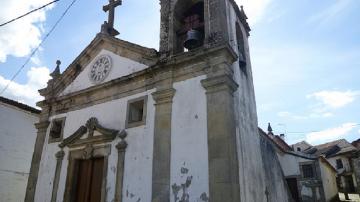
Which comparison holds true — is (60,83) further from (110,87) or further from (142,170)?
(142,170)

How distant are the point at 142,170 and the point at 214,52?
3466 mm

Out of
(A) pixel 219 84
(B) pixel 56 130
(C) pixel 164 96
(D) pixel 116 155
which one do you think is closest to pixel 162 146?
(C) pixel 164 96

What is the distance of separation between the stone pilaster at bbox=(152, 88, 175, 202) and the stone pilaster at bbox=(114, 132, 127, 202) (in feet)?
3.45

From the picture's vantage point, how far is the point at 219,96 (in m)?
7.09

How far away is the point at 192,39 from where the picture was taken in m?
8.28

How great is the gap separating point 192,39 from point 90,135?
4164 millimetres

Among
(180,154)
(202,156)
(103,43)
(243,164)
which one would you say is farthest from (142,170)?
(103,43)

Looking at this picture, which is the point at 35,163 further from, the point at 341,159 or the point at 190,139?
the point at 341,159

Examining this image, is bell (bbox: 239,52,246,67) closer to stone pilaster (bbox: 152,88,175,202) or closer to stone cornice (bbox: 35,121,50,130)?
stone pilaster (bbox: 152,88,175,202)

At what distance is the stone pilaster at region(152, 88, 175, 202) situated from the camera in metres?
7.08

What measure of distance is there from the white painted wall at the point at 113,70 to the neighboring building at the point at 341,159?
24.1m


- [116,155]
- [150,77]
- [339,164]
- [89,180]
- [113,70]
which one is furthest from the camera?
[339,164]

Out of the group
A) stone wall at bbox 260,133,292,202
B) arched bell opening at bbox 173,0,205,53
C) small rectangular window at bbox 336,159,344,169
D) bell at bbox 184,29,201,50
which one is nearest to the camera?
bell at bbox 184,29,201,50

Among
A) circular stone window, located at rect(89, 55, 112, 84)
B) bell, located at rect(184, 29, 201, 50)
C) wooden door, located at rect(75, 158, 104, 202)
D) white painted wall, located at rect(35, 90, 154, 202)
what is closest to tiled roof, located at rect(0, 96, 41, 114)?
white painted wall, located at rect(35, 90, 154, 202)
